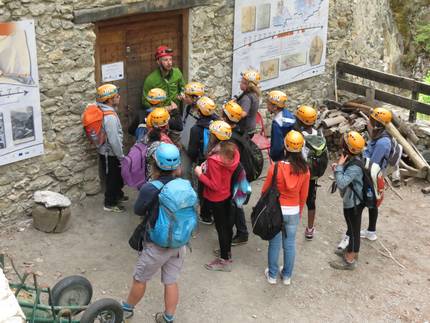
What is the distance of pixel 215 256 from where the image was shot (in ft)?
23.8

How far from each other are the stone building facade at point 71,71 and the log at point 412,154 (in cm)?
294

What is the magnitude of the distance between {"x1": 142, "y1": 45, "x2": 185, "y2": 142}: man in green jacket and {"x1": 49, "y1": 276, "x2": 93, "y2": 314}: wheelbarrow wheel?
3023mm

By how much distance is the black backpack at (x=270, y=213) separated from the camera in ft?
20.7

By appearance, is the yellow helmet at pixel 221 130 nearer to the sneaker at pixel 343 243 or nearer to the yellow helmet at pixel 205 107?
the yellow helmet at pixel 205 107

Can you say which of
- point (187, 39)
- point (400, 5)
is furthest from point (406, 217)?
point (400, 5)

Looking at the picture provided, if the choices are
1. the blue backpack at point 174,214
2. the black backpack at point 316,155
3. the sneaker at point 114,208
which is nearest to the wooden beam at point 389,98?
the black backpack at point 316,155

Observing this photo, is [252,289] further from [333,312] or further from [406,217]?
[406,217]

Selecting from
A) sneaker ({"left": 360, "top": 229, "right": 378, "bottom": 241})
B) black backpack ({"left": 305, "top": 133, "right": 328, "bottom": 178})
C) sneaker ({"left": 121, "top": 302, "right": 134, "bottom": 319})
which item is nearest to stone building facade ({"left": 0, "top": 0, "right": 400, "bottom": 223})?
sneaker ({"left": 121, "top": 302, "right": 134, "bottom": 319})

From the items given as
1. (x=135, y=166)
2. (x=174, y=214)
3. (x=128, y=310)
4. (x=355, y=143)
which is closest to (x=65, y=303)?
(x=128, y=310)

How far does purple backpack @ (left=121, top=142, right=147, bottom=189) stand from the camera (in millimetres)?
6988

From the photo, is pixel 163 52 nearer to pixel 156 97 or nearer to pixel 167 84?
pixel 167 84

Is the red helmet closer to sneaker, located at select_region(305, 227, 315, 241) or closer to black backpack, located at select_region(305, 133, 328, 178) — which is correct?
black backpack, located at select_region(305, 133, 328, 178)

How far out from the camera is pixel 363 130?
33.1 feet

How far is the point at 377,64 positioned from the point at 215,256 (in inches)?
303
